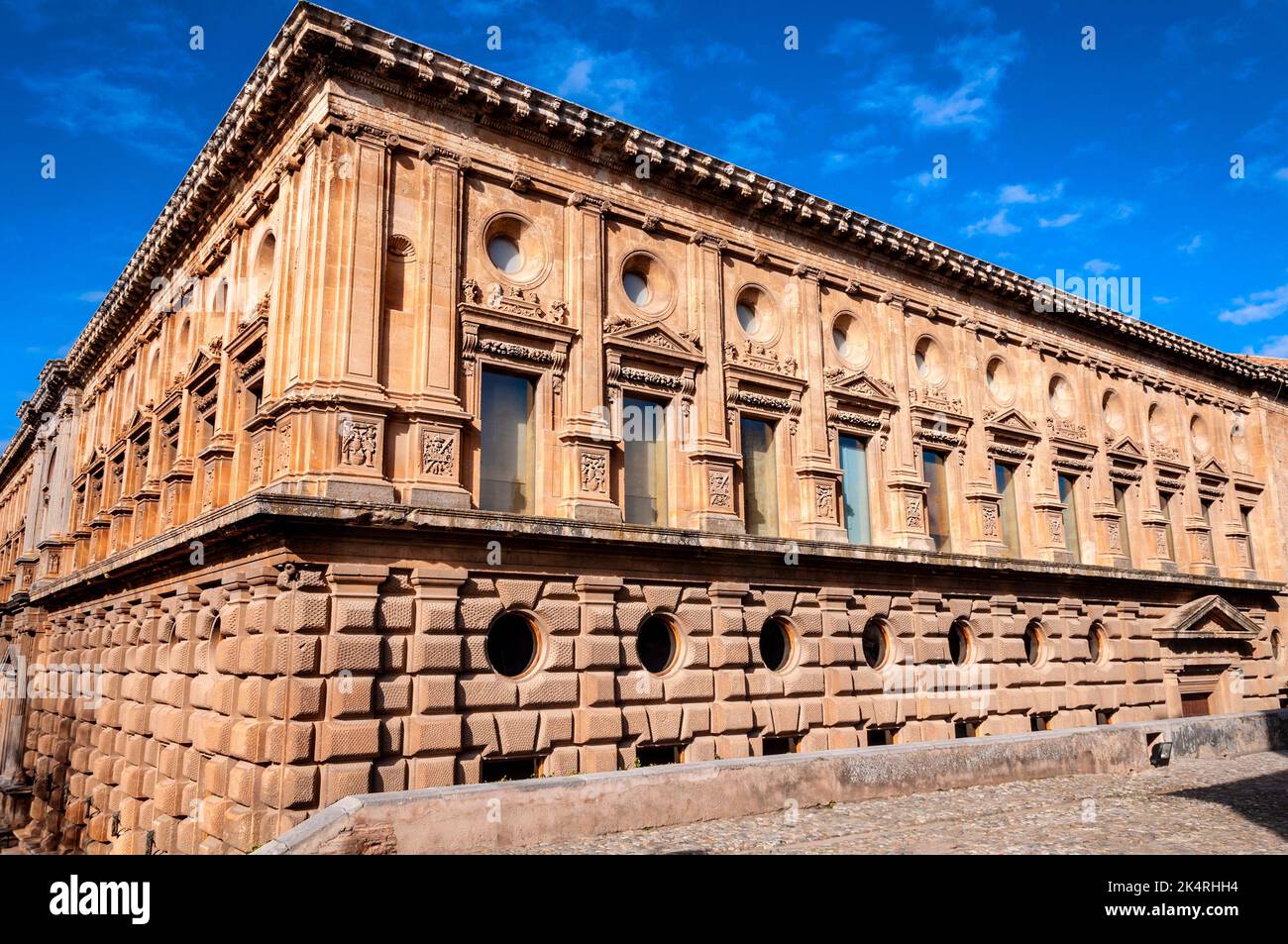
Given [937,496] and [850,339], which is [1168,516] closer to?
[937,496]

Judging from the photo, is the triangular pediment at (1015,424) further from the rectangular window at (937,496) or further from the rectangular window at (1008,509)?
the rectangular window at (937,496)

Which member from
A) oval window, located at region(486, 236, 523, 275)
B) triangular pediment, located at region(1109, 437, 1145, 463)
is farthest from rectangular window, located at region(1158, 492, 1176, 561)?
oval window, located at region(486, 236, 523, 275)

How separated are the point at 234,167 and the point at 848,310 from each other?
42.9 feet

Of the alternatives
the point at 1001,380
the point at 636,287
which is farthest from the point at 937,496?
the point at 636,287

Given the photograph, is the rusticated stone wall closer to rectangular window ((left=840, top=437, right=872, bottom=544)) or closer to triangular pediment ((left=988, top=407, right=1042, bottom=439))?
rectangular window ((left=840, top=437, right=872, bottom=544))

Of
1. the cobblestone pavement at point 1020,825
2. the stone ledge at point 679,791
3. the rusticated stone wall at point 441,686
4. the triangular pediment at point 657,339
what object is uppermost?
the triangular pediment at point 657,339

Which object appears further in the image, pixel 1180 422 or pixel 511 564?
pixel 1180 422

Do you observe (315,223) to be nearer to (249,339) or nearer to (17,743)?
(249,339)

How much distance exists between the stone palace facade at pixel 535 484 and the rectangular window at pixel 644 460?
8cm

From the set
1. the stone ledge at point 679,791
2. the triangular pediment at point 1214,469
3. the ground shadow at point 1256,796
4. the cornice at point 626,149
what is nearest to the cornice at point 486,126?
the cornice at point 626,149

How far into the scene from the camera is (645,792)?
449 inches

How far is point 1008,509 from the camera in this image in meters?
24.7

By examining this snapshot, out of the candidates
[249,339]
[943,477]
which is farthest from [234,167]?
[943,477]

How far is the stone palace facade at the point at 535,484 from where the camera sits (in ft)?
46.1
